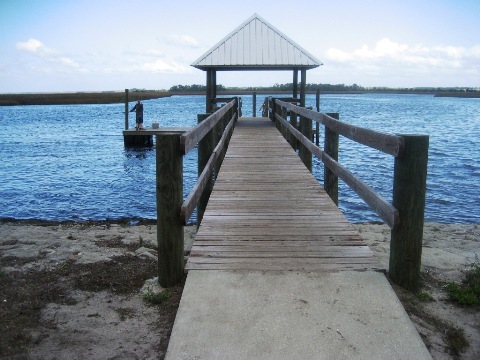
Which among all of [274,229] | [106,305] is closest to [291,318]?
[274,229]

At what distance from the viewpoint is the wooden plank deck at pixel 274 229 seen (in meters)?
3.88

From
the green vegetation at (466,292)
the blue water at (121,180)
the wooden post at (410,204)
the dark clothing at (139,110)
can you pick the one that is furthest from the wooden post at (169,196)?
the dark clothing at (139,110)

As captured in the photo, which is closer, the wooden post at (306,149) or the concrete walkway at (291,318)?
the concrete walkway at (291,318)

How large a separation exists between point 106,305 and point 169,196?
49.7 inches

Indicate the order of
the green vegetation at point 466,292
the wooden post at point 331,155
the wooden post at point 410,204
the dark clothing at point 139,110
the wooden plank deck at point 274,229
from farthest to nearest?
the dark clothing at point 139,110, the wooden post at point 331,155, the green vegetation at point 466,292, the wooden plank deck at point 274,229, the wooden post at point 410,204

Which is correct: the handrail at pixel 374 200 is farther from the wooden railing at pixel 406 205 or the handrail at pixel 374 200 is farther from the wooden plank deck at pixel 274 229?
the wooden plank deck at pixel 274 229

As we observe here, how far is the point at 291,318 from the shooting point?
306 centimetres

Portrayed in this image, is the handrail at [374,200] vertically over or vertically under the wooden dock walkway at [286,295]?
over

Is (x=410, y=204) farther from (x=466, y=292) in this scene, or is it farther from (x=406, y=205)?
(x=466, y=292)

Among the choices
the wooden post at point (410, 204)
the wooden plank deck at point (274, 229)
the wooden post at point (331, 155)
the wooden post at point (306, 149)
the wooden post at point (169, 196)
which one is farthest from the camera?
the wooden post at point (306, 149)

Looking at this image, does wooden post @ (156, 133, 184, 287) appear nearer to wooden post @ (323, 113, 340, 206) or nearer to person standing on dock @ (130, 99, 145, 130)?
wooden post @ (323, 113, 340, 206)

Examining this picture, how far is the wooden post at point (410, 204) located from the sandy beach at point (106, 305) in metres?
0.24

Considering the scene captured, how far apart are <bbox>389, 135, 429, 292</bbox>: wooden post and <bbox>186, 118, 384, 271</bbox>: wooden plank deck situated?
226 mm

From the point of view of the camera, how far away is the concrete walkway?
109 inches
